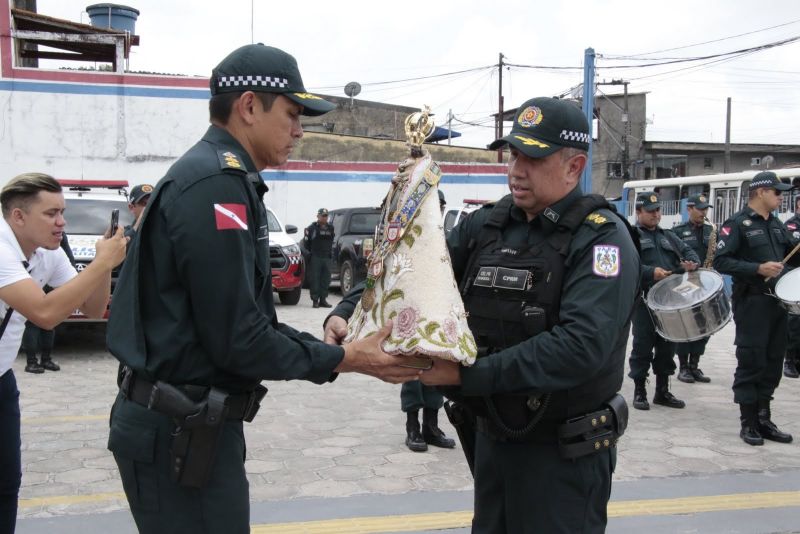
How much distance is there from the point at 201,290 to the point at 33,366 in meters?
7.52

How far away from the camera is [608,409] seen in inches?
105

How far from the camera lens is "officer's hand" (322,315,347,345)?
9.18 feet

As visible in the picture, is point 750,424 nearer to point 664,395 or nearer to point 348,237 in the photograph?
point 664,395

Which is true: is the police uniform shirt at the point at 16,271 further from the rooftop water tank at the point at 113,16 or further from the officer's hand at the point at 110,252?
the rooftop water tank at the point at 113,16

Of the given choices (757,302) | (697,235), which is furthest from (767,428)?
(697,235)

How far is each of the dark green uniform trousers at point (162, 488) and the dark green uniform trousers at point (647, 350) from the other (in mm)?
6001

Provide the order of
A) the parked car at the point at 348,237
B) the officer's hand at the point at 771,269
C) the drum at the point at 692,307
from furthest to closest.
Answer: the parked car at the point at 348,237 < the drum at the point at 692,307 < the officer's hand at the point at 771,269

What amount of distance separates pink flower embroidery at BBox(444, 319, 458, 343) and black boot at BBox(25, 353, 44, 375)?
7.51 metres

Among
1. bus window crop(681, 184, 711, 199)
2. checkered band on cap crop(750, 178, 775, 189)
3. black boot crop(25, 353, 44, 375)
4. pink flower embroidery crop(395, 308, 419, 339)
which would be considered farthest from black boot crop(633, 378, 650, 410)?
bus window crop(681, 184, 711, 199)

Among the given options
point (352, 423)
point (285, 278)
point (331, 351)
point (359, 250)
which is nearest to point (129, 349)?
point (331, 351)

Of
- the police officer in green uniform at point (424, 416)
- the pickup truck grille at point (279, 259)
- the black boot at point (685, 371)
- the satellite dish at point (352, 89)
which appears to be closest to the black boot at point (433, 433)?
the police officer in green uniform at point (424, 416)

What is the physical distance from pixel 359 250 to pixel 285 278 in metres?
1.87

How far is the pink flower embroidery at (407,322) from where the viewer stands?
242 centimetres

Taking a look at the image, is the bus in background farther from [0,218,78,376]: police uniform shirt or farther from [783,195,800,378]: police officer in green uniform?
[0,218,78,376]: police uniform shirt
